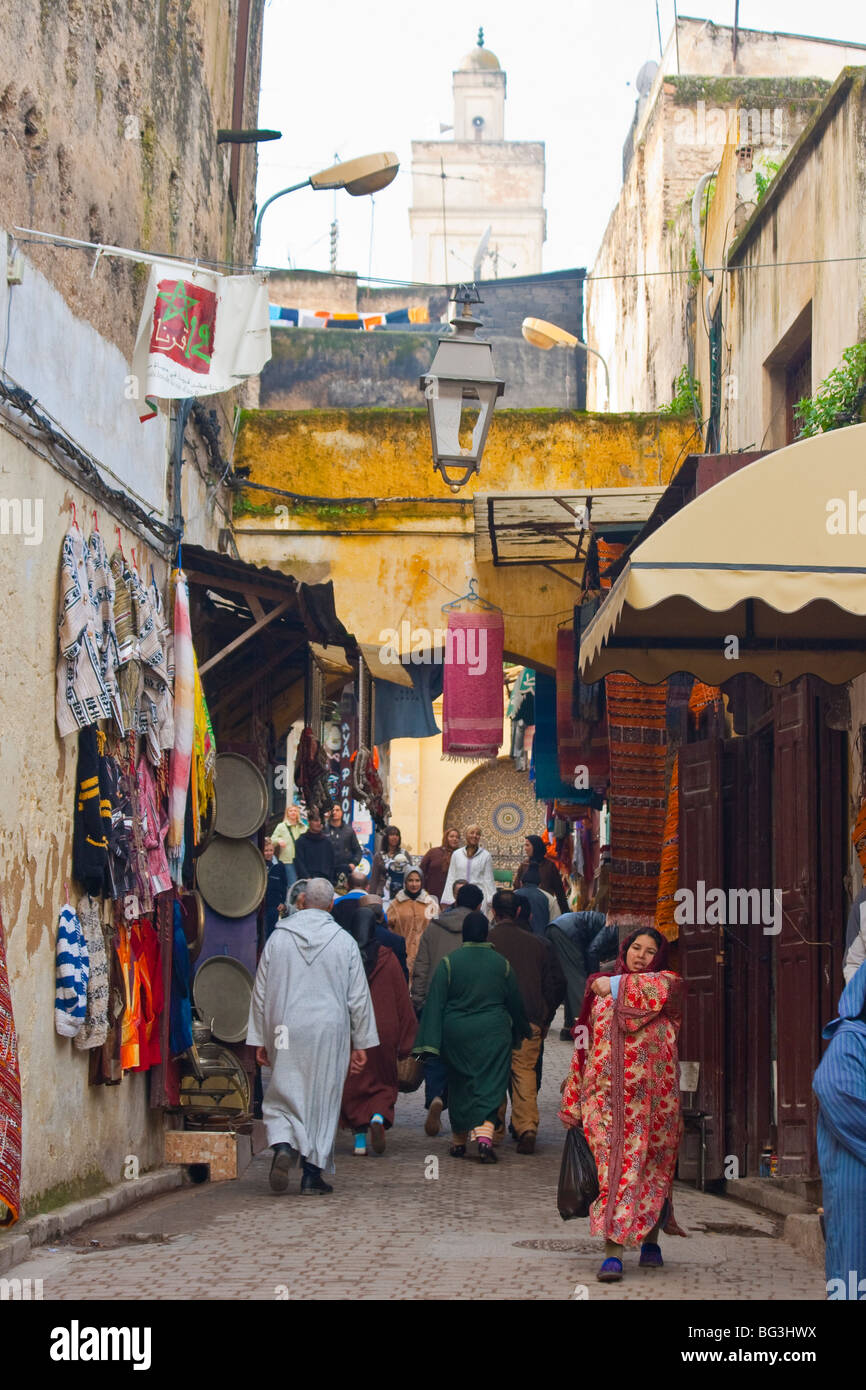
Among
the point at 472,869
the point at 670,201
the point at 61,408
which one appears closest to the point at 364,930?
the point at 61,408

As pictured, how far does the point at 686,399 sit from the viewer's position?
15.3 meters

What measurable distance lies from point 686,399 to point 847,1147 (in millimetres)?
11129

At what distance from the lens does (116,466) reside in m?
8.88

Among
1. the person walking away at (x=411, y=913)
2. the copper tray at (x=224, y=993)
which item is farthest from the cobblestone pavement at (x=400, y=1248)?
the person walking away at (x=411, y=913)

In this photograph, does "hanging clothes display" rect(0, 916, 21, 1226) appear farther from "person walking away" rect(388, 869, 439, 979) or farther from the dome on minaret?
the dome on minaret

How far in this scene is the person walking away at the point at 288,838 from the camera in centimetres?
1653

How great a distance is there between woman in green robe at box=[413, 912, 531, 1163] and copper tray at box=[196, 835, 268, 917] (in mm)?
1468

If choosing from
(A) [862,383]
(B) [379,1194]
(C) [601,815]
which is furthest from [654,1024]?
(C) [601,815]

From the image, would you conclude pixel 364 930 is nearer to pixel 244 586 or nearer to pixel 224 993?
→ pixel 224 993

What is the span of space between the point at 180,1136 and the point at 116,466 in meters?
3.80

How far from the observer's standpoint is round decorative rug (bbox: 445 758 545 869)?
36281 millimetres

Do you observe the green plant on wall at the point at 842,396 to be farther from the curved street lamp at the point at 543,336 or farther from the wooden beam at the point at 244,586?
the curved street lamp at the point at 543,336

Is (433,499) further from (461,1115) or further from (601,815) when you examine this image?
(601,815)

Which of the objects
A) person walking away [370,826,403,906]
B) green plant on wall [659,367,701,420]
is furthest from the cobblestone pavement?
person walking away [370,826,403,906]
